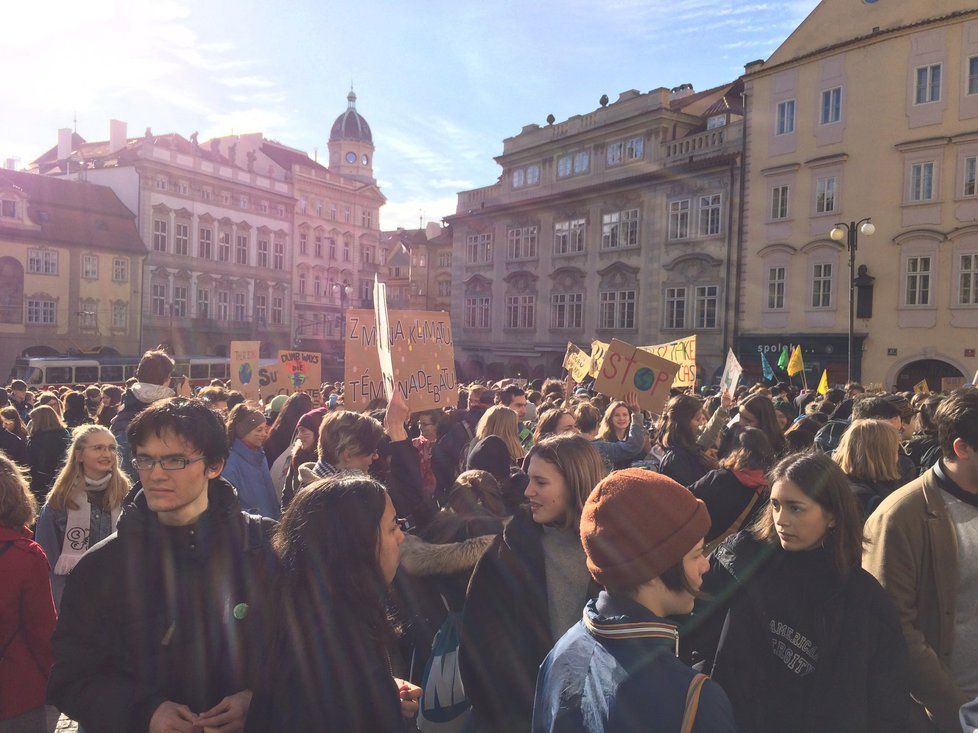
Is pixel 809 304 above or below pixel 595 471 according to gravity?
above

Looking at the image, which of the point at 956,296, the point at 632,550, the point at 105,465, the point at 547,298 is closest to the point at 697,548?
the point at 632,550

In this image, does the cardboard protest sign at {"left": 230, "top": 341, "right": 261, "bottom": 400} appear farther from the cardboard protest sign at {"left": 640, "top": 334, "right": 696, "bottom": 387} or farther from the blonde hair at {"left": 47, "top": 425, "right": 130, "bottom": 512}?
the blonde hair at {"left": 47, "top": 425, "right": 130, "bottom": 512}

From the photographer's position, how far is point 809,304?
2511cm

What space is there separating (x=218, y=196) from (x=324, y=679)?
170 feet

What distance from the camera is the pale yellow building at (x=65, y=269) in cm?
3847

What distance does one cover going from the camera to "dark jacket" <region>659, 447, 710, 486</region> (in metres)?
5.00

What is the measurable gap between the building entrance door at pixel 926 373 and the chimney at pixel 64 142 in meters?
55.4

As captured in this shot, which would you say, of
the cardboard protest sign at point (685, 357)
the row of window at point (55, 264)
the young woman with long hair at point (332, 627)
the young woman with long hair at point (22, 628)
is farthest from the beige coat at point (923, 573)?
the row of window at point (55, 264)

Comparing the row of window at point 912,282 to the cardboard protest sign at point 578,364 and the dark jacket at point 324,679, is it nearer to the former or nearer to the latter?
the cardboard protest sign at point 578,364

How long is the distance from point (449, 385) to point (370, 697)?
5.64 meters

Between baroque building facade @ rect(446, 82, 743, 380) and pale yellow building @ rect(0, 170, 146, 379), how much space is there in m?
20.0

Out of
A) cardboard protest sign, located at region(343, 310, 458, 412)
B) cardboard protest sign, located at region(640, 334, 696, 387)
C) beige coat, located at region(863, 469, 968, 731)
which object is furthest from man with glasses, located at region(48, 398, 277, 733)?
cardboard protest sign, located at region(640, 334, 696, 387)

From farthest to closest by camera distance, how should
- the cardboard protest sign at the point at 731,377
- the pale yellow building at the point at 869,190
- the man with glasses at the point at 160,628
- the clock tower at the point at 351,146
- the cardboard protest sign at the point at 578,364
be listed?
the clock tower at the point at 351,146, the pale yellow building at the point at 869,190, the cardboard protest sign at the point at 578,364, the cardboard protest sign at the point at 731,377, the man with glasses at the point at 160,628

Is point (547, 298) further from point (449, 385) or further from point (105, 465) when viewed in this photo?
point (105, 465)
